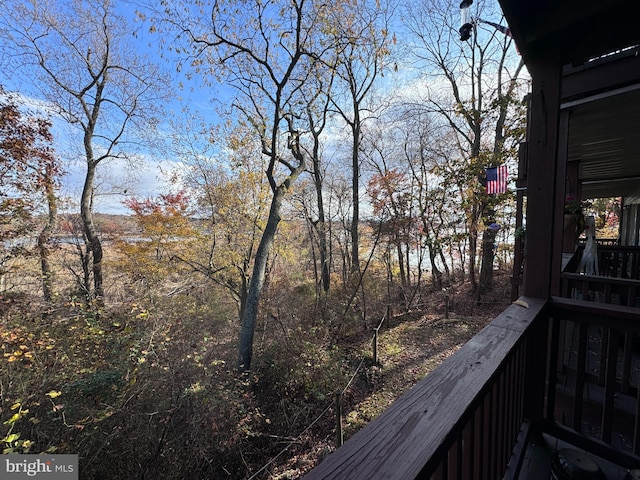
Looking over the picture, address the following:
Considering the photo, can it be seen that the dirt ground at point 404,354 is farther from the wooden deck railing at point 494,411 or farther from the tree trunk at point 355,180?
the tree trunk at point 355,180

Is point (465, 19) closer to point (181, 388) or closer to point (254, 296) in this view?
point (254, 296)

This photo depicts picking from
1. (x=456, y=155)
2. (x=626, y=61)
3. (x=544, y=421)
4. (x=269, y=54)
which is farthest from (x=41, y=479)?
(x=456, y=155)

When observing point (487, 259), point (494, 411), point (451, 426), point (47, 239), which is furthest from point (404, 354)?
point (47, 239)

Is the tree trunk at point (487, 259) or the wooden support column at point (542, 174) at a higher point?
the wooden support column at point (542, 174)

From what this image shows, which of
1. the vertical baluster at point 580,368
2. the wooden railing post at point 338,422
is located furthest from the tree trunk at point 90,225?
the vertical baluster at point 580,368

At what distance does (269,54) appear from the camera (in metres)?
6.02

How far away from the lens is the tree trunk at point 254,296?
5.91 m

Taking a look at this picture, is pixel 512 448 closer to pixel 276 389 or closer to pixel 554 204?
pixel 554 204

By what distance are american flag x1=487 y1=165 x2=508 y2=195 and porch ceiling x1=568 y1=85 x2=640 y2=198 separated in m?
1.48

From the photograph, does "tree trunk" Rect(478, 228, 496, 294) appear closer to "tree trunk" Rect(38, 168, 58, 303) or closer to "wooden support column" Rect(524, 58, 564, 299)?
"wooden support column" Rect(524, 58, 564, 299)

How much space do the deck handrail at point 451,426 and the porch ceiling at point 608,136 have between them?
8.76 feet

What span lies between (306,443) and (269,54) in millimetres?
7516

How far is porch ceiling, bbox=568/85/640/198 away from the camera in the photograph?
2.60 meters

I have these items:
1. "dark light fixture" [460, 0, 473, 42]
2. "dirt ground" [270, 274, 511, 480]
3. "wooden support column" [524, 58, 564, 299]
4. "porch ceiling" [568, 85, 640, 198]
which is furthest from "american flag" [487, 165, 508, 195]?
"wooden support column" [524, 58, 564, 299]
